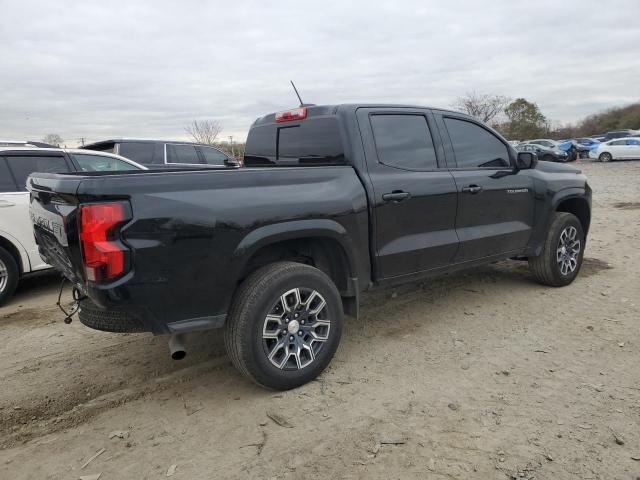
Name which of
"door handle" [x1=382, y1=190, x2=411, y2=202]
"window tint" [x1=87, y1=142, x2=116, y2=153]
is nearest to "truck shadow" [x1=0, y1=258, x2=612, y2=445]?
"door handle" [x1=382, y1=190, x2=411, y2=202]

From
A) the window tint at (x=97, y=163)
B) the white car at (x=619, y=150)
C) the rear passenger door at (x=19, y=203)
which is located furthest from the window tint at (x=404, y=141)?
the white car at (x=619, y=150)

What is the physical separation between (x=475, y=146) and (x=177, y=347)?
3.19m

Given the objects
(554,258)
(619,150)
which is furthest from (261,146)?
(619,150)

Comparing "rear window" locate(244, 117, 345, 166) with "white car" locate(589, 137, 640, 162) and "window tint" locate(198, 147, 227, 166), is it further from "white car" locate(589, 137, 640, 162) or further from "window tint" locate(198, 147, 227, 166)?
"white car" locate(589, 137, 640, 162)

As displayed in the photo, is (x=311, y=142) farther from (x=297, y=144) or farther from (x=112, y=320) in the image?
(x=112, y=320)

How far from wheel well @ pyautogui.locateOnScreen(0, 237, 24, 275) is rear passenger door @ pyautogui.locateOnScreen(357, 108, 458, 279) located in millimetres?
4074

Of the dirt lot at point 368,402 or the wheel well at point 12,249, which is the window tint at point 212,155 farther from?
the dirt lot at point 368,402

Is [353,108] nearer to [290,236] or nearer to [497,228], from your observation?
[290,236]

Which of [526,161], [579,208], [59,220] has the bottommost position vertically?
[579,208]

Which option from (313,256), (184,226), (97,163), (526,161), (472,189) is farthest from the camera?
(97,163)

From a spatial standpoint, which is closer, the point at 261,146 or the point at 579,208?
the point at 261,146

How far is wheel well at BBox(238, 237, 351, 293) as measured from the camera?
3357 millimetres

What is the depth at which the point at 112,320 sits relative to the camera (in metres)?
2.89

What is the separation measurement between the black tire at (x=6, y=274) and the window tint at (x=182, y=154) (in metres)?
5.28
